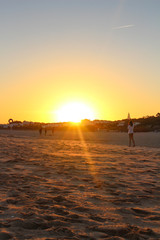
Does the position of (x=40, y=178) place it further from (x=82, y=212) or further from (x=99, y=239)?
(x=99, y=239)

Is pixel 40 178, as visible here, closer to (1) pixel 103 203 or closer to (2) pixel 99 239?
(1) pixel 103 203

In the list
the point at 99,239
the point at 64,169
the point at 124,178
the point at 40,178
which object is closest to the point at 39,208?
the point at 99,239

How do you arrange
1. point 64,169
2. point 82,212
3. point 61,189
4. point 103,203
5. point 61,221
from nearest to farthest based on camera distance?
1. point 61,221
2. point 82,212
3. point 103,203
4. point 61,189
5. point 64,169

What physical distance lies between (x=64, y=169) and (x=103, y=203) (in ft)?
10.3

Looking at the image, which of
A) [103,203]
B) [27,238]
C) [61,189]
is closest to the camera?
[27,238]

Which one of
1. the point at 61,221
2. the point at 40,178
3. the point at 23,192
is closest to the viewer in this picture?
the point at 61,221

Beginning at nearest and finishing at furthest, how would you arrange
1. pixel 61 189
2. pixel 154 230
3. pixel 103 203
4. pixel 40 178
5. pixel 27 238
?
1. pixel 27 238
2. pixel 154 230
3. pixel 103 203
4. pixel 61 189
5. pixel 40 178

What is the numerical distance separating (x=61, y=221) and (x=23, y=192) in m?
1.61

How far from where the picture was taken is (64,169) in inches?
283

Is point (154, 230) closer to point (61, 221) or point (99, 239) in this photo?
point (99, 239)

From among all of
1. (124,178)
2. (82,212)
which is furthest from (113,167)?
(82,212)

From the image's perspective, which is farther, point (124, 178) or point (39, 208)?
point (124, 178)

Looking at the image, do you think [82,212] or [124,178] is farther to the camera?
[124,178]

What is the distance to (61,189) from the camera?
498cm
